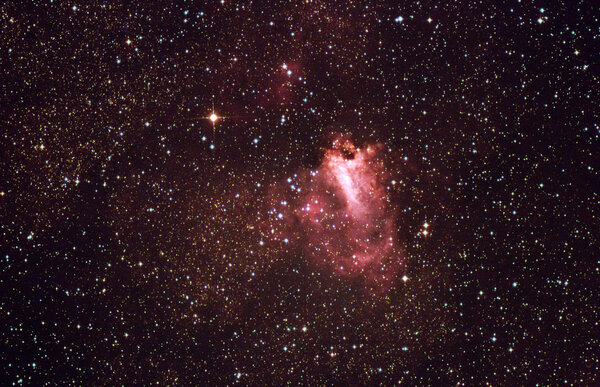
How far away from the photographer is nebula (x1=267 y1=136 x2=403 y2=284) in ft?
2.15

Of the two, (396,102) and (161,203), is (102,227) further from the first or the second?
(396,102)

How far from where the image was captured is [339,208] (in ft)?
2.15

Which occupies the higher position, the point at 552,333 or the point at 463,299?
the point at 463,299

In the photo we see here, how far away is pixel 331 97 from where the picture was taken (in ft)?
2.14

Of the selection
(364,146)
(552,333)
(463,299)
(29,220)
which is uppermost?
(29,220)

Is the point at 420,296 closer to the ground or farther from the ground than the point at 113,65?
closer to the ground

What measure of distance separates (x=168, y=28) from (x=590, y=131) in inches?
39.2

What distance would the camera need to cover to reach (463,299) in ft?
2.21

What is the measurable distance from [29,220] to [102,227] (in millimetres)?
170

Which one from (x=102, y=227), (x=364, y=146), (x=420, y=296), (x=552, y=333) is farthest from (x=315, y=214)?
(x=552, y=333)

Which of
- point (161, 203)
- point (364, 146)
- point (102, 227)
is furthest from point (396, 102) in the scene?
point (102, 227)

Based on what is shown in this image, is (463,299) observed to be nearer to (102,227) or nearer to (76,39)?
(102,227)

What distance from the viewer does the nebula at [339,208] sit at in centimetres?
66

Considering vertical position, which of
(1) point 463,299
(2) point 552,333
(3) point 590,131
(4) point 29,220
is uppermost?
(4) point 29,220
